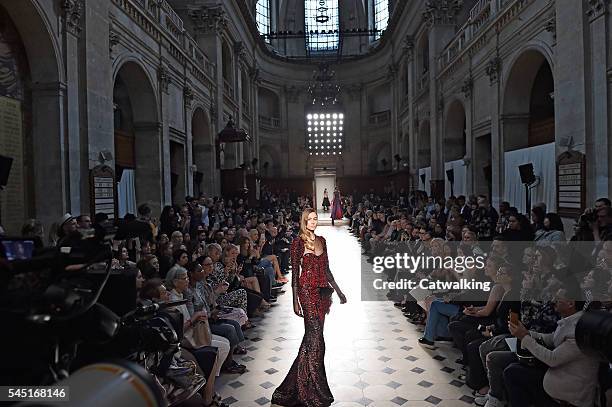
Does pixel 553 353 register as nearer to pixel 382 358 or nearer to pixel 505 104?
pixel 382 358

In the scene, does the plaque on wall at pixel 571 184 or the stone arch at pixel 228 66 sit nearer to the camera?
the plaque on wall at pixel 571 184

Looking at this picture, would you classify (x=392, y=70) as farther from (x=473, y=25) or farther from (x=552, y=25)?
(x=552, y=25)

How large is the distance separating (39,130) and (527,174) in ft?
34.8

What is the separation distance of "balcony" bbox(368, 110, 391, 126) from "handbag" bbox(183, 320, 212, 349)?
101 ft

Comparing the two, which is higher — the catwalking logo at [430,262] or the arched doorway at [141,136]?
the arched doorway at [141,136]

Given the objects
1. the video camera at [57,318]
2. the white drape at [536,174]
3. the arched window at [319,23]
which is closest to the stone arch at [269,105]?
the arched window at [319,23]

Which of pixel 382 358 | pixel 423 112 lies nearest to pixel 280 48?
pixel 423 112

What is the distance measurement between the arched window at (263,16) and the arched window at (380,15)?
7.87 m

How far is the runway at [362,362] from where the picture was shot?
211 inches

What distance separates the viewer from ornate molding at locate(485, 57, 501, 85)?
1443cm

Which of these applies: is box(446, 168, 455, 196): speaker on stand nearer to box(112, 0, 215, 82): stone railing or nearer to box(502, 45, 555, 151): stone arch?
box(502, 45, 555, 151): stone arch

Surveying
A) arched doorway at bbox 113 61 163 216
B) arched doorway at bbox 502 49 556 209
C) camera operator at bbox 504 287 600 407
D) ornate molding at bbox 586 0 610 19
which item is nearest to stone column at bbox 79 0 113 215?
arched doorway at bbox 113 61 163 216

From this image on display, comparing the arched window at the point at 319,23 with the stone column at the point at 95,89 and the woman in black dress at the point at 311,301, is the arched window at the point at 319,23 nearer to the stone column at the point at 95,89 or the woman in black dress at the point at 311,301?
the stone column at the point at 95,89

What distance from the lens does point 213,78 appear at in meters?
21.2
